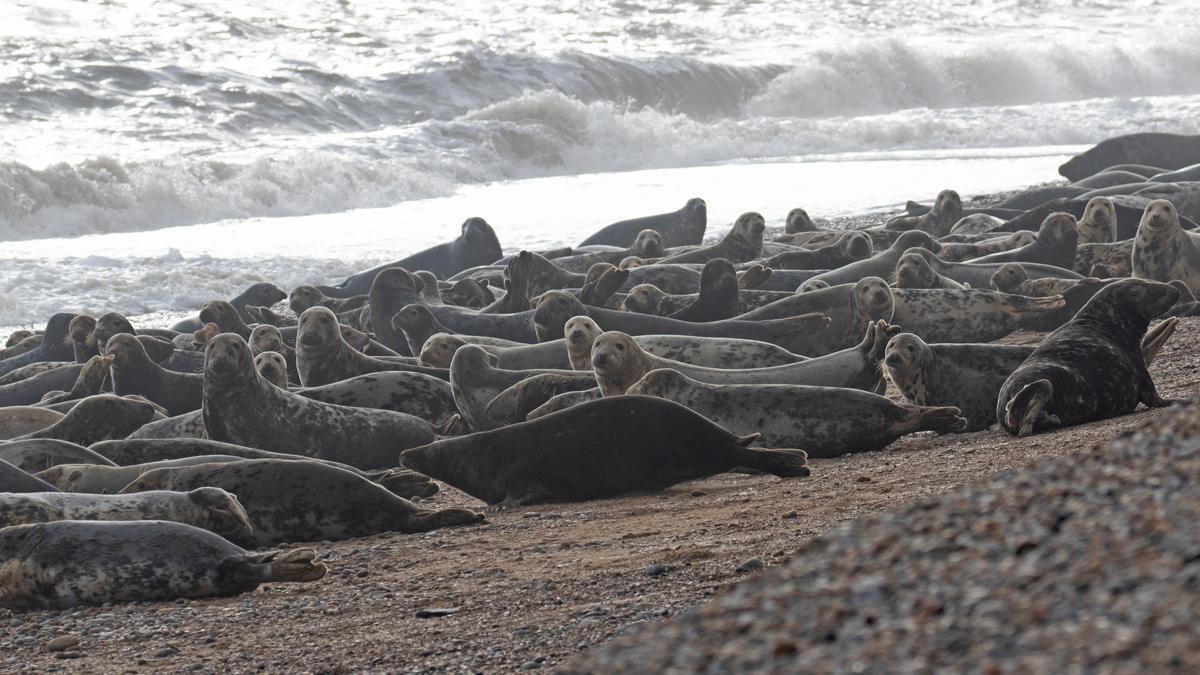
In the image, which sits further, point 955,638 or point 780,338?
point 780,338

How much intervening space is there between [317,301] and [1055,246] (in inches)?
245

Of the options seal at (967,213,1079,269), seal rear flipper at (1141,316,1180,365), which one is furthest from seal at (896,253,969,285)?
seal rear flipper at (1141,316,1180,365)

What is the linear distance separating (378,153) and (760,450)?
2092cm

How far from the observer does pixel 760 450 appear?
622 cm

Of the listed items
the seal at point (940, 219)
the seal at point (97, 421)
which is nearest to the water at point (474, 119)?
the seal at point (940, 219)

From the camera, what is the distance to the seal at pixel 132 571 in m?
5.17

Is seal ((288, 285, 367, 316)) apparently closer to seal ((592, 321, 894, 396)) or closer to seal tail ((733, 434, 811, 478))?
seal ((592, 321, 894, 396))

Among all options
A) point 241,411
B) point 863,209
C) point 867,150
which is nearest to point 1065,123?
point 867,150

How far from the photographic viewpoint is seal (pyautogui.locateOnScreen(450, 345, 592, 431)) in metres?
8.18

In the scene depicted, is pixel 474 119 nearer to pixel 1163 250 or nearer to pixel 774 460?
pixel 1163 250

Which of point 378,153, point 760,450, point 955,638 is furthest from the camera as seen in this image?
point 378,153

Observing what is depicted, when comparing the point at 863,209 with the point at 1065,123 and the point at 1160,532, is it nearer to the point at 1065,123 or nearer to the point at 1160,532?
the point at 1065,123

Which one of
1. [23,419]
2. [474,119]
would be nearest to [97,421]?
[23,419]

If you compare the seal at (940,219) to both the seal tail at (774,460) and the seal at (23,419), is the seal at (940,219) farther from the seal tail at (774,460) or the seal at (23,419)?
the seal tail at (774,460)
